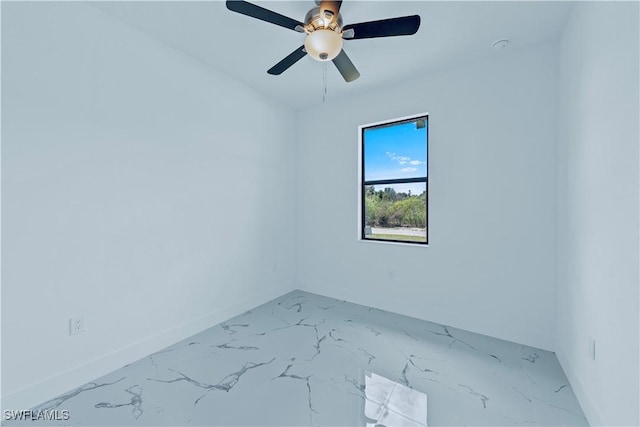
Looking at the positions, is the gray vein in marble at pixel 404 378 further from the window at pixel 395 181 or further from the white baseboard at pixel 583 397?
the window at pixel 395 181

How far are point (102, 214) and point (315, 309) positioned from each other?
220 centimetres

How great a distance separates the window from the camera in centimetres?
307

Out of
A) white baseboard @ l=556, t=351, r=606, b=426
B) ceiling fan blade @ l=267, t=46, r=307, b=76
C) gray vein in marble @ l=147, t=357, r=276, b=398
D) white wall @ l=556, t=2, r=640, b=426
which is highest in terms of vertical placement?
ceiling fan blade @ l=267, t=46, r=307, b=76

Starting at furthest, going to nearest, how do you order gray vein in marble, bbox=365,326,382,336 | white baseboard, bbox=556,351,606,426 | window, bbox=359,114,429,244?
window, bbox=359,114,429,244 < gray vein in marble, bbox=365,326,382,336 < white baseboard, bbox=556,351,606,426

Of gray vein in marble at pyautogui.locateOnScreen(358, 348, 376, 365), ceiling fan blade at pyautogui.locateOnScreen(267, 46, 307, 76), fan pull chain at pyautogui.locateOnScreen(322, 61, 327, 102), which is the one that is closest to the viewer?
ceiling fan blade at pyautogui.locateOnScreen(267, 46, 307, 76)

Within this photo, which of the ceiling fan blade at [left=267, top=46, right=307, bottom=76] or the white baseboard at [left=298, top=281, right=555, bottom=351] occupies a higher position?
the ceiling fan blade at [left=267, top=46, right=307, bottom=76]

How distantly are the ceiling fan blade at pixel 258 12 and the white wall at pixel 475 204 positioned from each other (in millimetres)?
1687

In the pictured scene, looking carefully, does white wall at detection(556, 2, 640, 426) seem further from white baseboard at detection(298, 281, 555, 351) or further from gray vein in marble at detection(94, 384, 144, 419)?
gray vein in marble at detection(94, 384, 144, 419)

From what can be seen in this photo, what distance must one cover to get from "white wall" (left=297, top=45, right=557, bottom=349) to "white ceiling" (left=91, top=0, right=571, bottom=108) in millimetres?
283

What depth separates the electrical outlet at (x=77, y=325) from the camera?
184 centimetres

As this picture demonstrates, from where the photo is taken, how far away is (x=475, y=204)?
103 inches

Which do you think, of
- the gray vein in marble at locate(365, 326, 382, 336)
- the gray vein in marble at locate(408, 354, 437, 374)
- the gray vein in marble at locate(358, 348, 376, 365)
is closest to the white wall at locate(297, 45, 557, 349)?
the gray vein in marble at locate(365, 326, 382, 336)

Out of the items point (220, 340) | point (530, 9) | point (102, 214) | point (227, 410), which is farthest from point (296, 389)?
point (530, 9)

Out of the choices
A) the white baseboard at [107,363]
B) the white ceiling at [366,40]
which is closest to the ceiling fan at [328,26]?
the white ceiling at [366,40]
